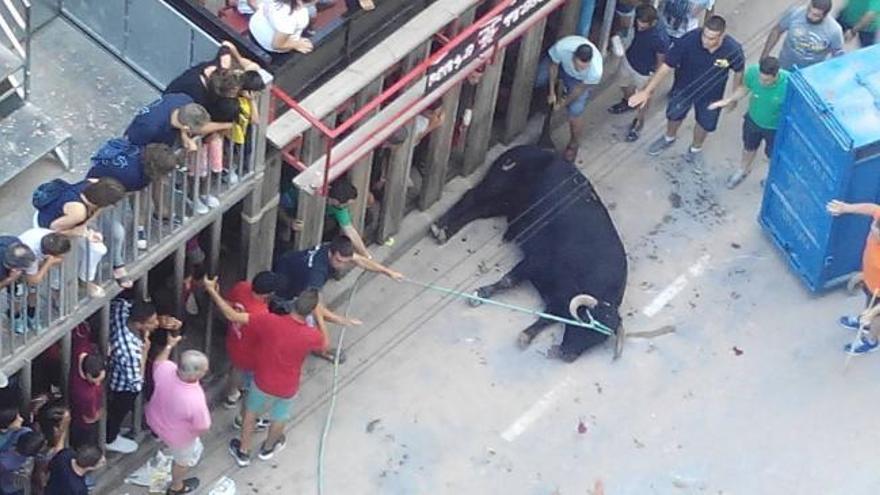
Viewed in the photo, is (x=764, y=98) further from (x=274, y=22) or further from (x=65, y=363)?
(x=65, y=363)

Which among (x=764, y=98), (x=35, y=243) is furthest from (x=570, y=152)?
(x=35, y=243)

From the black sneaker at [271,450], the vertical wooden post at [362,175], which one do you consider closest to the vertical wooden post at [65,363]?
the black sneaker at [271,450]

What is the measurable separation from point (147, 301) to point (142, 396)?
76 centimetres

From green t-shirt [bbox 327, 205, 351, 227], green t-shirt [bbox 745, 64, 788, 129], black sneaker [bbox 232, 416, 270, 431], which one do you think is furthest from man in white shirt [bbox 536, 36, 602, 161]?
black sneaker [bbox 232, 416, 270, 431]

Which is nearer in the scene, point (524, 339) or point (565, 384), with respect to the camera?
point (565, 384)

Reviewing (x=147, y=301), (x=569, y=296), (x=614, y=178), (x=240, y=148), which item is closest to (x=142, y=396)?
(x=147, y=301)

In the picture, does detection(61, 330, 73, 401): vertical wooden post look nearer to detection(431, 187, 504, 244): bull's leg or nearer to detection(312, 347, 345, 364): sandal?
detection(312, 347, 345, 364): sandal

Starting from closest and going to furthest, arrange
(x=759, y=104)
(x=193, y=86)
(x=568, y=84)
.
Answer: (x=193, y=86) → (x=759, y=104) → (x=568, y=84)

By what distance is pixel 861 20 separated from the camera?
17328 mm

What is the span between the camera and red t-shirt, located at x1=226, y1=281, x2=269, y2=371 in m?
14.1

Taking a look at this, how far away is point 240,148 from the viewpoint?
13.8 m

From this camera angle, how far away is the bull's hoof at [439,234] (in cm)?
1622

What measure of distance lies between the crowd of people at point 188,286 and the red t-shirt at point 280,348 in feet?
0.03

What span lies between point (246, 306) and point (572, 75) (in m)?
3.43
